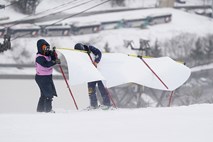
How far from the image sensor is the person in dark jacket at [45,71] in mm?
4906

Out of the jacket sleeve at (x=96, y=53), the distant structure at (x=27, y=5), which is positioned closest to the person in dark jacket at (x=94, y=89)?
the jacket sleeve at (x=96, y=53)

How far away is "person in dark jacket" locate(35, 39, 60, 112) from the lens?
4906 millimetres

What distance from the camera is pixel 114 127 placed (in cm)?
361

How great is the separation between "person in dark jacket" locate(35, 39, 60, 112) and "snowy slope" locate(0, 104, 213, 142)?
0.97m

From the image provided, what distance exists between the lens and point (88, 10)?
2033 cm

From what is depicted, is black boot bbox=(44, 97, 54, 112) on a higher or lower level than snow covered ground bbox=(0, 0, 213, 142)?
lower

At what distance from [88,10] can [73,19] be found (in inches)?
39.0

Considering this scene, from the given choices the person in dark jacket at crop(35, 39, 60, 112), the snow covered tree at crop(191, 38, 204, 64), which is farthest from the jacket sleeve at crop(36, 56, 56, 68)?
the snow covered tree at crop(191, 38, 204, 64)

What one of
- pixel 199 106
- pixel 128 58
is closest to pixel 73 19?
pixel 128 58

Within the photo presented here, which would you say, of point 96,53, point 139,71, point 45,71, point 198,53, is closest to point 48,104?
point 45,71

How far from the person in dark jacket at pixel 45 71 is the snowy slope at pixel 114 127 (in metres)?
0.97

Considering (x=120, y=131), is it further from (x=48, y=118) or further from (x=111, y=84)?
(x=111, y=84)

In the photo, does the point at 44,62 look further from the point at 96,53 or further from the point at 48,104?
the point at 96,53

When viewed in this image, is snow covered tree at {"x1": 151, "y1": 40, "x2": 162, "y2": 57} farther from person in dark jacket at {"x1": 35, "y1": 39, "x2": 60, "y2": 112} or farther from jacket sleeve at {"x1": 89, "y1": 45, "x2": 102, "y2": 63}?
person in dark jacket at {"x1": 35, "y1": 39, "x2": 60, "y2": 112}
